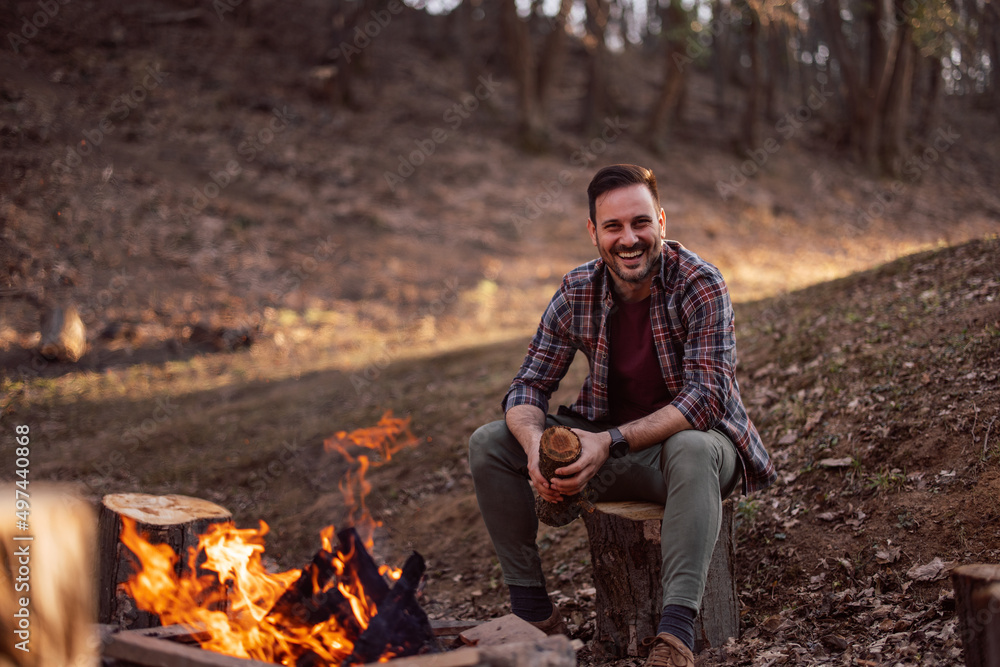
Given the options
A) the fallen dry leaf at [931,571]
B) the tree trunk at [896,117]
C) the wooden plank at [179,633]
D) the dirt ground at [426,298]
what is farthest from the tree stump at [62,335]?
the tree trunk at [896,117]

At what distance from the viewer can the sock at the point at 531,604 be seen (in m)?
3.18

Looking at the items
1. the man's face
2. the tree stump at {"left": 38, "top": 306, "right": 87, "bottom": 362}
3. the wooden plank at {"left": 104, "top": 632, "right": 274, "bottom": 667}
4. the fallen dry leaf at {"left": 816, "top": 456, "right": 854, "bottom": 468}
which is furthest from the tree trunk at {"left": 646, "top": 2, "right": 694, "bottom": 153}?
the wooden plank at {"left": 104, "top": 632, "right": 274, "bottom": 667}

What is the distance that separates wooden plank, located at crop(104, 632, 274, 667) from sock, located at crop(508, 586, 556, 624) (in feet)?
4.15

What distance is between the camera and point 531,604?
10.5 feet

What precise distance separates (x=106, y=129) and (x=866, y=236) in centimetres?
1598

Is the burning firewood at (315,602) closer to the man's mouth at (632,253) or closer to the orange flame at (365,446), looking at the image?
the man's mouth at (632,253)

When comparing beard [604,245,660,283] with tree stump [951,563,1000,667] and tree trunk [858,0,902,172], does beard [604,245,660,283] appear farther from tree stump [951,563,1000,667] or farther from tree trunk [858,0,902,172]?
tree trunk [858,0,902,172]

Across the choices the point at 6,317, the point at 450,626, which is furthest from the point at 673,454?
the point at 6,317

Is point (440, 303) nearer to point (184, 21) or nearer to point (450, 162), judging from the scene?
point (450, 162)

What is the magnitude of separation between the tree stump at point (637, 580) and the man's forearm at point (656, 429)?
295mm

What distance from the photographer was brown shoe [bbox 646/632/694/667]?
250cm

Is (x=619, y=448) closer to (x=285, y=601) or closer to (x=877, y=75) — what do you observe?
(x=285, y=601)

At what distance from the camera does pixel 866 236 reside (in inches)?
620

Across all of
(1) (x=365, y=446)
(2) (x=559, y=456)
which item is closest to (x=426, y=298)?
(1) (x=365, y=446)
